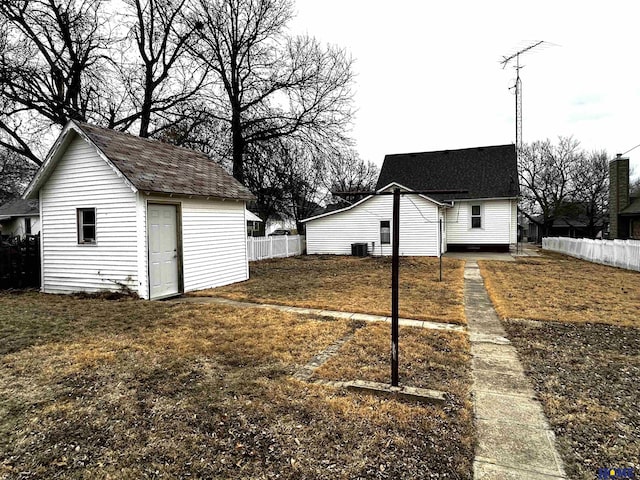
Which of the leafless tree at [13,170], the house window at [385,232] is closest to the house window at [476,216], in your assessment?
the house window at [385,232]

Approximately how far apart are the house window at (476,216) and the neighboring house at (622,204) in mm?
9481

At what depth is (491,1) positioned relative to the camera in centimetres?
969

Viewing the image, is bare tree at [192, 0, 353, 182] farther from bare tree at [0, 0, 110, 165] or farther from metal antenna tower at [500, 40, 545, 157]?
metal antenna tower at [500, 40, 545, 157]

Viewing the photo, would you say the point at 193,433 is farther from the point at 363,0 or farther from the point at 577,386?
the point at 363,0

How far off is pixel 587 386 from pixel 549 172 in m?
44.6

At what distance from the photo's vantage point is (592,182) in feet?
132

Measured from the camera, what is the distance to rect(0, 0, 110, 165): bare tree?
50.6ft

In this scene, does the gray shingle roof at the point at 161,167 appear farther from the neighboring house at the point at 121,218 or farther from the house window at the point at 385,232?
the house window at the point at 385,232

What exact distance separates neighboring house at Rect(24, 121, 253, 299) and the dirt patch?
303 inches

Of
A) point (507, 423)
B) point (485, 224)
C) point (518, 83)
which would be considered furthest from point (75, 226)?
point (518, 83)

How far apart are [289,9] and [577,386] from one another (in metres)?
22.9

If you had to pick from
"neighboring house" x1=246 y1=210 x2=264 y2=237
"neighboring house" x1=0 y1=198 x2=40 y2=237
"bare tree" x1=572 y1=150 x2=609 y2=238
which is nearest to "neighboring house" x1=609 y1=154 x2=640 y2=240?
"bare tree" x1=572 y1=150 x2=609 y2=238

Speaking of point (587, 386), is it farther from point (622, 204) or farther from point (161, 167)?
point (622, 204)

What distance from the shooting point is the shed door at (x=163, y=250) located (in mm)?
8867
